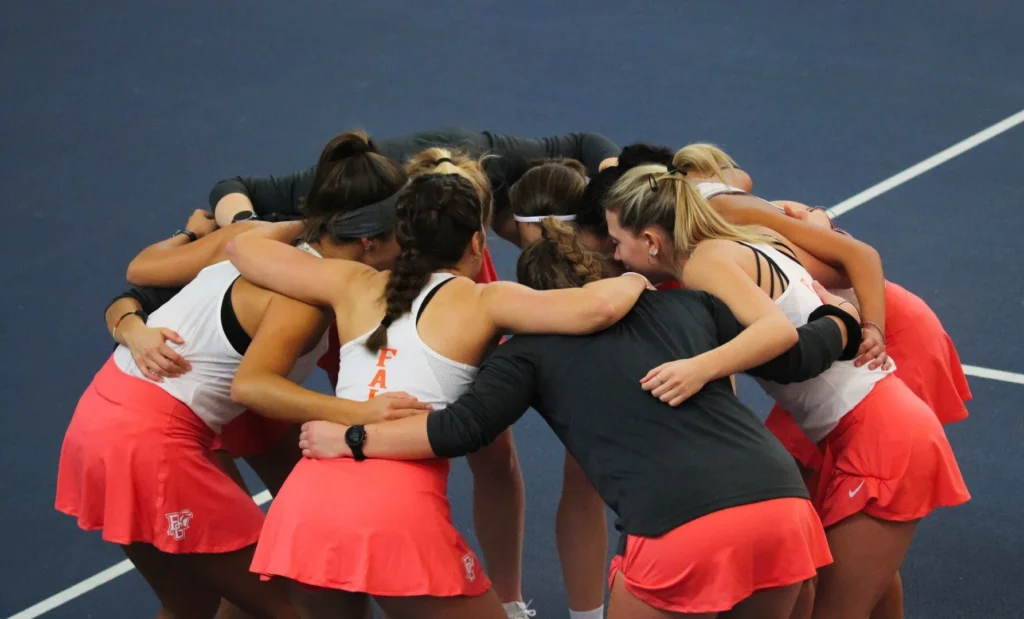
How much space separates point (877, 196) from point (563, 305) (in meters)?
5.01

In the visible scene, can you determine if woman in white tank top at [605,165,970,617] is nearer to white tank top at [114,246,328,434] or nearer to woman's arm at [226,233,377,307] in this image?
woman's arm at [226,233,377,307]

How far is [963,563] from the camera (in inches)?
200

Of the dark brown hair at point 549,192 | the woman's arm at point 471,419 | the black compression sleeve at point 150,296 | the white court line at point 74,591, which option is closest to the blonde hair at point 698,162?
the dark brown hair at point 549,192

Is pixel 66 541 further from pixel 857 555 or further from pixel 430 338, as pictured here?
pixel 857 555

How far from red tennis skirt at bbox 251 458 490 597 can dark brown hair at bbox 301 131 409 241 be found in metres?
0.87

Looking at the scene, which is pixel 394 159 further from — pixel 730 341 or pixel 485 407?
pixel 730 341

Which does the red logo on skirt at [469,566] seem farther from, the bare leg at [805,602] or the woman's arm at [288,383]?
the bare leg at [805,602]

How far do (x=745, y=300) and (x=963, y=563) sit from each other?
85.1 inches

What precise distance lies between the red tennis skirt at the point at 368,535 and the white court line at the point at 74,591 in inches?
73.8

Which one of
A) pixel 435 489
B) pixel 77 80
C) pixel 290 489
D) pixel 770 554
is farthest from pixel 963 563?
pixel 77 80

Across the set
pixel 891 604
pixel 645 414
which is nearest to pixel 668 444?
pixel 645 414

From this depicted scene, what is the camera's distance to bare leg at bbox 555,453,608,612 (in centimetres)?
458

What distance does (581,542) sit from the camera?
459cm

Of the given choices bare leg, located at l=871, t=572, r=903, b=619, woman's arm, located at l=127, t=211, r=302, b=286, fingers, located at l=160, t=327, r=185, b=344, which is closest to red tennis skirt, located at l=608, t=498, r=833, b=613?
bare leg, located at l=871, t=572, r=903, b=619
